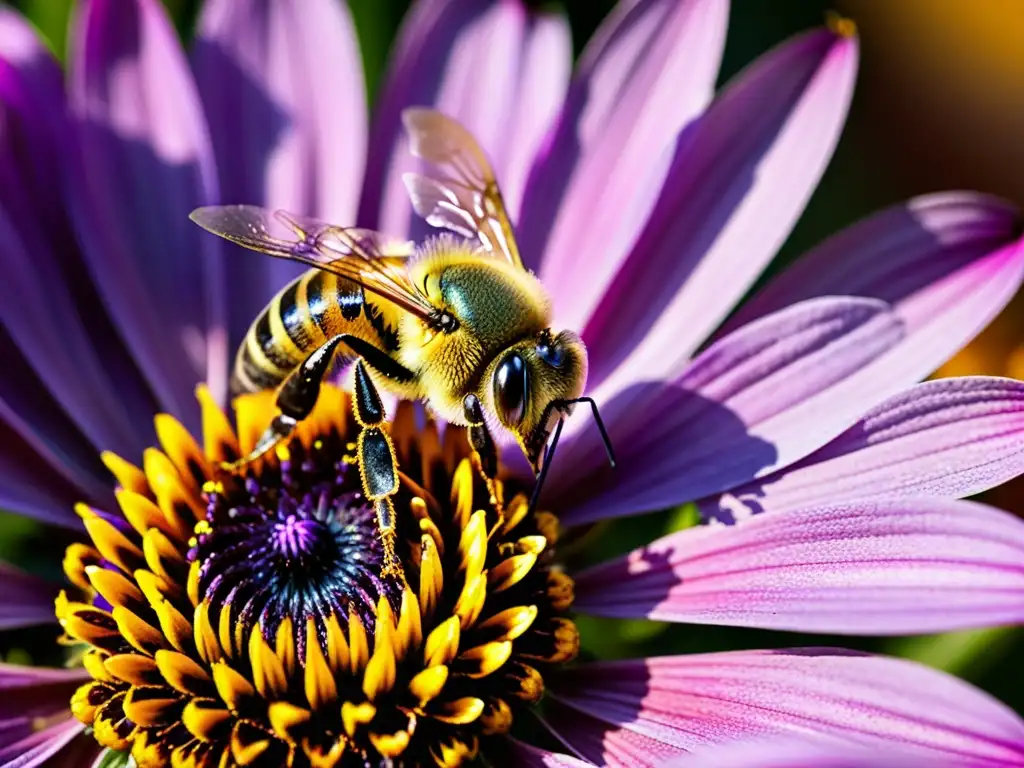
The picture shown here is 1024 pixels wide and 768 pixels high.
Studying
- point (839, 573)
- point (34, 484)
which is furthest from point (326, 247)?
point (839, 573)

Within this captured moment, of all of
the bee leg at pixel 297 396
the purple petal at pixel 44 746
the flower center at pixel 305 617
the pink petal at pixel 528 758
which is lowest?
the pink petal at pixel 528 758

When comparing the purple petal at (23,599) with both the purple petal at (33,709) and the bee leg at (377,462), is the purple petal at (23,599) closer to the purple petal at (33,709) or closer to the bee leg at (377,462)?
the purple petal at (33,709)

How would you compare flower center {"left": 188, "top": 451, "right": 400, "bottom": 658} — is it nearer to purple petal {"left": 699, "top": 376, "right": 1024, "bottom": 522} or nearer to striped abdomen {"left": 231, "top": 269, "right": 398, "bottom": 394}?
striped abdomen {"left": 231, "top": 269, "right": 398, "bottom": 394}

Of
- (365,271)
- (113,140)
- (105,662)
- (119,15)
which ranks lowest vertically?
(105,662)

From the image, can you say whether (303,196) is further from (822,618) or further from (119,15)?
(822,618)

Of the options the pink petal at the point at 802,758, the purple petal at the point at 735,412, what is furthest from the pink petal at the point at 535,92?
the pink petal at the point at 802,758

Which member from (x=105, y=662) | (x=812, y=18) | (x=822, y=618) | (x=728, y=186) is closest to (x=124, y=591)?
(x=105, y=662)

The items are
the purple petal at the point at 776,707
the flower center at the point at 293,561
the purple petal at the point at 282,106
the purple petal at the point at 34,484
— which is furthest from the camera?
the purple petal at the point at 282,106
